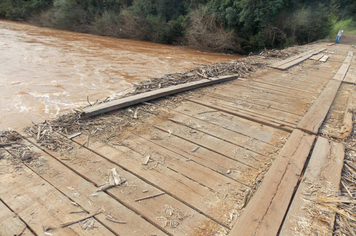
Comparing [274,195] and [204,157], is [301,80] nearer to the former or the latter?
[204,157]

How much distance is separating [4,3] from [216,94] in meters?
37.3

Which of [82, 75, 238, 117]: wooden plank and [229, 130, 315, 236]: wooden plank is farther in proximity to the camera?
[82, 75, 238, 117]: wooden plank

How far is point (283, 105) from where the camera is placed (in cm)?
Result: 376

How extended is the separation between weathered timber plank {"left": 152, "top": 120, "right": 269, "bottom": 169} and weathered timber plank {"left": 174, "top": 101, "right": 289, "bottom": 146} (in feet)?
1.19

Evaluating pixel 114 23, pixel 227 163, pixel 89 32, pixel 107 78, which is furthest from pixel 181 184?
pixel 89 32

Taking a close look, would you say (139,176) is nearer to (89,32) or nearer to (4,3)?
(89,32)

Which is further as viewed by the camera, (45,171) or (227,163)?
(227,163)

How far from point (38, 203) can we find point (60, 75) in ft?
31.8

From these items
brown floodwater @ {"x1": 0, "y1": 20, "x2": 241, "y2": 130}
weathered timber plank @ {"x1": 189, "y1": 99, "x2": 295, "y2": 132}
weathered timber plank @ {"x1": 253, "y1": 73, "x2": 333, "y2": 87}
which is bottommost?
brown floodwater @ {"x1": 0, "y1": 20, "x2": 241, "y2": 130}

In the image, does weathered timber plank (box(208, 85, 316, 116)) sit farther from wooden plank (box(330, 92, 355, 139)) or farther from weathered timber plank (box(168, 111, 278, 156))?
weathered timber plank (box(168, 111, 278, 156))

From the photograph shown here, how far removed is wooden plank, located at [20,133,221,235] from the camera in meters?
1.51

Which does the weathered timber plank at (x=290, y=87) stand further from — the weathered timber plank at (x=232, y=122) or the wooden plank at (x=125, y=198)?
the wooden plank at (x=125, y=198)

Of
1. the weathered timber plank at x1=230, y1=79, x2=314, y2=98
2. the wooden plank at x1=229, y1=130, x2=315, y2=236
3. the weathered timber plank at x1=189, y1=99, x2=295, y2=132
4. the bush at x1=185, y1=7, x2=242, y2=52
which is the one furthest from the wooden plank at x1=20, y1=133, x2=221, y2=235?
the bush at x1=185, y1=7, x2=242, y2=52

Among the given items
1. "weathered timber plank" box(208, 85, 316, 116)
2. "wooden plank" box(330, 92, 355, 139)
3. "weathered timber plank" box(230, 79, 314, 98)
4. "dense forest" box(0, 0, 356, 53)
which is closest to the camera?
"wooden plank" box(330, 92, 355, 139)
